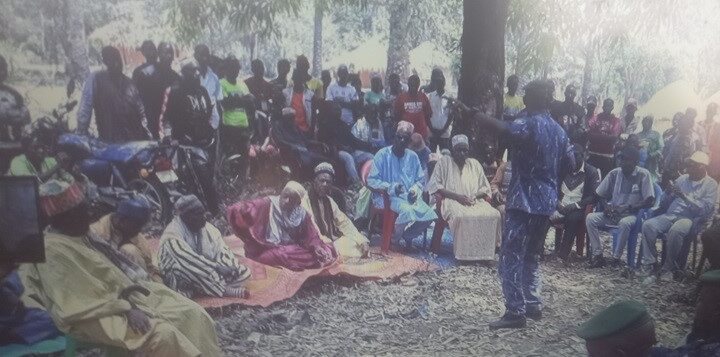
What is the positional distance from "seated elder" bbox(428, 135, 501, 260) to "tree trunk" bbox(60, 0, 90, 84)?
2.54 meters

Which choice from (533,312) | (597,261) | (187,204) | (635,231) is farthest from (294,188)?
(635,231)

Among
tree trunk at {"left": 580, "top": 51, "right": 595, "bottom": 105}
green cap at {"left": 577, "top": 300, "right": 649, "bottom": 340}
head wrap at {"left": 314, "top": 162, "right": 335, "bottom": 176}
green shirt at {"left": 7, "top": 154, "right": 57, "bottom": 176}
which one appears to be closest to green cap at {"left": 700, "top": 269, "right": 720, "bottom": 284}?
green cap at {"left": 577, "top": 300, "right": 649, "bottom": 340}

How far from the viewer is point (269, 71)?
3.64 metres

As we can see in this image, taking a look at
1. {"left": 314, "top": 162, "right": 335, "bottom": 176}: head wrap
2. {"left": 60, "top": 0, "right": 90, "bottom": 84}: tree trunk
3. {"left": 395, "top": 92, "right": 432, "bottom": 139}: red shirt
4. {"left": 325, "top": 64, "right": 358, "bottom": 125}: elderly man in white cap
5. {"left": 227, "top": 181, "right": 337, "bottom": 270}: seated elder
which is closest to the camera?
{"left": 60, "top": 0, "right": 90, "bottom": 84}: tree trunk

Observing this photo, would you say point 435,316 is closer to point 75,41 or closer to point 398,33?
point 398,33

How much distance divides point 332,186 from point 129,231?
1.52m

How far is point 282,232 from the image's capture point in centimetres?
405

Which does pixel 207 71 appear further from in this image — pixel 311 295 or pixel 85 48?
pixel 311 295

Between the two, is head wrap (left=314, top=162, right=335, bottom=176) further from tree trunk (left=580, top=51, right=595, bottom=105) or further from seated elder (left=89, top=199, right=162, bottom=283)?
tree trunk (left=580, top=51, right=595, bottom=105)

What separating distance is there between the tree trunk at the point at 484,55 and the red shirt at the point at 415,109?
275 millimetres

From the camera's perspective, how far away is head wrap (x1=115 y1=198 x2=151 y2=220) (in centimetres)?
308

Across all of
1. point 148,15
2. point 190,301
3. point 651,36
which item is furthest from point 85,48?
point 651,36

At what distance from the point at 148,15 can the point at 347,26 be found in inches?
49.1

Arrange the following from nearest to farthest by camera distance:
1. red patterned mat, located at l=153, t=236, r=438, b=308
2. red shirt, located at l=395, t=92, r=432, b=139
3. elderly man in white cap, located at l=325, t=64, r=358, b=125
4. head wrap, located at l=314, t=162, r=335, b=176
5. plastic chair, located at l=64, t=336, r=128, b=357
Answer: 1. plastic chair, located at l=64, t=336, r=128, b=357
2. red patterned mat, located at l=153, t=236, r=438, b=308
3. elderly man in white cap, located at l=325, t=64, r=358, b=125
4. head wrap, located at l=314, t=162, r=335, b=176
5. red shirt, located at l=395, t=92, r=432, b=139
